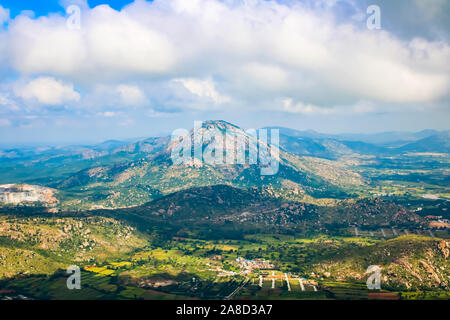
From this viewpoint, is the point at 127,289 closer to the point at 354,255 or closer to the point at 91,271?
the point at 91,271

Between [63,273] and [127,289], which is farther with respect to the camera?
[63,273]
